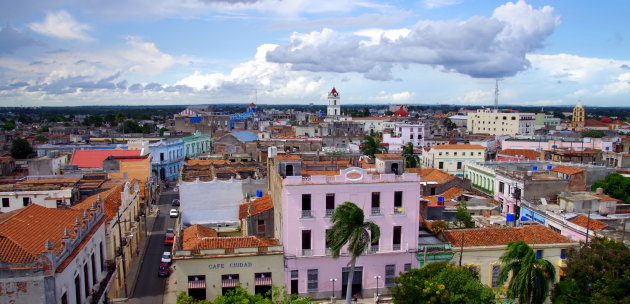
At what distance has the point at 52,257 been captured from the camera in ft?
66.6

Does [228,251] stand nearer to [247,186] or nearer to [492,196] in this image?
[247,186]

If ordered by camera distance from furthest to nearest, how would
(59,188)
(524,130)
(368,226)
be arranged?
(524,130) < (59,188) < (368,226)

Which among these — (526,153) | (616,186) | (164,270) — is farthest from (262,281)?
(526,153)

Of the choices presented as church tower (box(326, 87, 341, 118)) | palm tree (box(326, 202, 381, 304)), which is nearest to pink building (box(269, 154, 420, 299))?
palm tree (box(326, 202, 381, 304))

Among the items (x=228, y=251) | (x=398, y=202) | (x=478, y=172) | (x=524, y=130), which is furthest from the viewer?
(x=524, y=130)

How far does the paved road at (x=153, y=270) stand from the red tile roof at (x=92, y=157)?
1536 centimetres

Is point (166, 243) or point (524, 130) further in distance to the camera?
point (524, 130)

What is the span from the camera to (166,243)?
139ft

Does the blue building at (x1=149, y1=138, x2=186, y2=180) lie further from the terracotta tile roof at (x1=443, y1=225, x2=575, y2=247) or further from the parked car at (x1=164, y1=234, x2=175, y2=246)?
the terracotta tile roof at (x1=443, y1=225, x2=575, y2=247)

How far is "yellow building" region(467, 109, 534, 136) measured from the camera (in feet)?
413

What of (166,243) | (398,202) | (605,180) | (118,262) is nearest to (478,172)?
(605,180)

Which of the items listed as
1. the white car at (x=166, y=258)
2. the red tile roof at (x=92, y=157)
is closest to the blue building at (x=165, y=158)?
the red tile roof at (x=92, y=157)

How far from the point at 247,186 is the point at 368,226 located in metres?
16.9

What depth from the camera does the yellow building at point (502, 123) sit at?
413 feet
